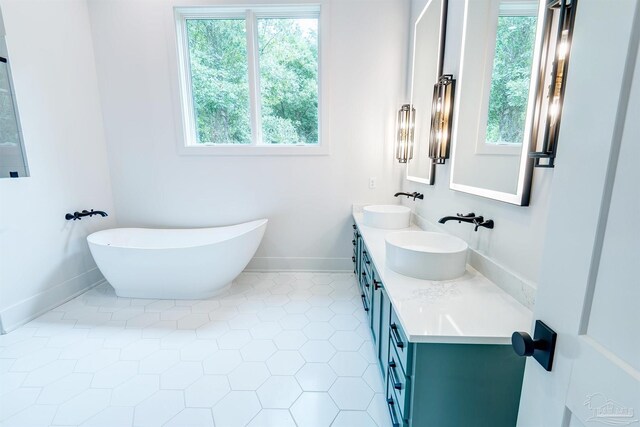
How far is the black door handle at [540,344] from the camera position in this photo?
58cm

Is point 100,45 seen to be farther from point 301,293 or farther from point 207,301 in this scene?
point 301,293

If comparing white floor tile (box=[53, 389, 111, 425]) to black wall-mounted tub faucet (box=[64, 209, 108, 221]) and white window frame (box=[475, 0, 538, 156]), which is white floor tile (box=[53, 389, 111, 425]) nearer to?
black wall-mounted tub faucet (box=[64, 209, 108, 221])

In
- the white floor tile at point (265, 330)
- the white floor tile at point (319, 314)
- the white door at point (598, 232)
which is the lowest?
the white floor tile at point (265, 330)

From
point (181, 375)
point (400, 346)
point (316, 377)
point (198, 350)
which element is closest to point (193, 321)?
point (198, 350)

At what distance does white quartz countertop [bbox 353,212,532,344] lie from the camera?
955 mm

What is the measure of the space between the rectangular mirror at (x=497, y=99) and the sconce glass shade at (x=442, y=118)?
0.27 ft

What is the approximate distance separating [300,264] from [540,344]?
2.82 meters

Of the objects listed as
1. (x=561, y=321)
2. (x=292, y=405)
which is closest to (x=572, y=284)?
(x=561, y=321)

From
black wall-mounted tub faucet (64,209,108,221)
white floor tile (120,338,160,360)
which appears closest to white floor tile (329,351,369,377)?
white floor tile (120,338,160,360)

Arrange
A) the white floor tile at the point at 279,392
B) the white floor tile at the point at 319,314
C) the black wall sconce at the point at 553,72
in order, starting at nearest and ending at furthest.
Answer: the black wall sconce at the point at 553,72 < the white floor tile at the point at 279,392 < the white floor tile at the point at 319,314

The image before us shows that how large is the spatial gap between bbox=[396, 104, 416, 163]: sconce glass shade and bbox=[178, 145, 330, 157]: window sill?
2.42 feet

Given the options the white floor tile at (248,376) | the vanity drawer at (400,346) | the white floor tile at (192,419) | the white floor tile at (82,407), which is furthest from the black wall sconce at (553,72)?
the white floor tile at (82,407)

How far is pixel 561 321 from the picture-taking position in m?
0.57

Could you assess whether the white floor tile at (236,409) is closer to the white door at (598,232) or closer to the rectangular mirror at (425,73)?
the white door at (598,232)
